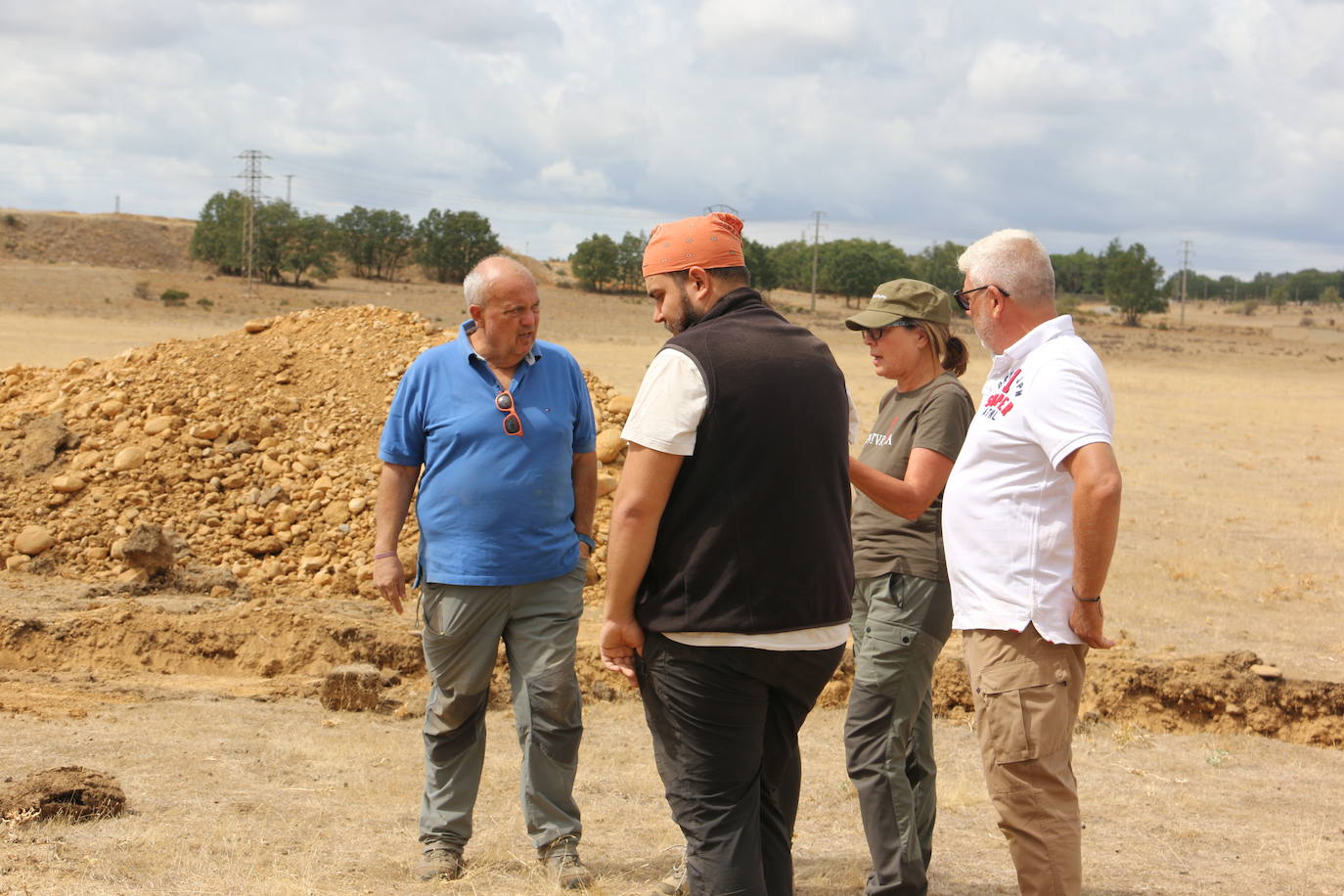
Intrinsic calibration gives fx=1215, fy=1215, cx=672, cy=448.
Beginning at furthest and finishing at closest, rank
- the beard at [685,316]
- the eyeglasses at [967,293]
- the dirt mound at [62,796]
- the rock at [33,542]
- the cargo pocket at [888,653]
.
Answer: the rock at [33,542], the dirt mound at [62,796], the cargo pocket at [888,653], the eyeglasses at [967,293], the beard at [685,316]

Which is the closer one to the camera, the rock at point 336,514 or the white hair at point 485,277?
the white hair at point 485,277

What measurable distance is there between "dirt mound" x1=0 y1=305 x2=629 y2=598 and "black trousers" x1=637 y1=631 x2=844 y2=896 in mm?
5027

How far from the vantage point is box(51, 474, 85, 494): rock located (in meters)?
8.64

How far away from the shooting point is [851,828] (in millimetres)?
4758

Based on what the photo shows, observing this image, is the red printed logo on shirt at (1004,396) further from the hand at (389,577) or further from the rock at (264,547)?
the rock at (264,547)

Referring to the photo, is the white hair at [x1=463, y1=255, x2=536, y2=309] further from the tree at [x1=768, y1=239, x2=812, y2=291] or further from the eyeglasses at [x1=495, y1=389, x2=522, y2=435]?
the tree at [x1=768, y1=239, x2=812, y2=291]

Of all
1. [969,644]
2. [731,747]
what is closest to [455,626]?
[731,747]

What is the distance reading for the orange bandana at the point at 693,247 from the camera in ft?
9.45

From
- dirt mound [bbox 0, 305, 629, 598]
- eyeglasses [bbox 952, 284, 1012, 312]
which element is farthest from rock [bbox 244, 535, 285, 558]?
eyeglasses [bbox 952, 284, 1012, 312]

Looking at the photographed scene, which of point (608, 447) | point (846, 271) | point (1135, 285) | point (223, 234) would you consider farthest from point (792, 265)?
point (608, 447)

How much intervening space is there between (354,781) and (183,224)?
98988mm

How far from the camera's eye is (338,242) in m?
75.7

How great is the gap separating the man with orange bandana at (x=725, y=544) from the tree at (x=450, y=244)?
7728cm

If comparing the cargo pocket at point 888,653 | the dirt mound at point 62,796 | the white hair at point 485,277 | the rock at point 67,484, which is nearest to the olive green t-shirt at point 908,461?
the cargo pocket at point 888,653
